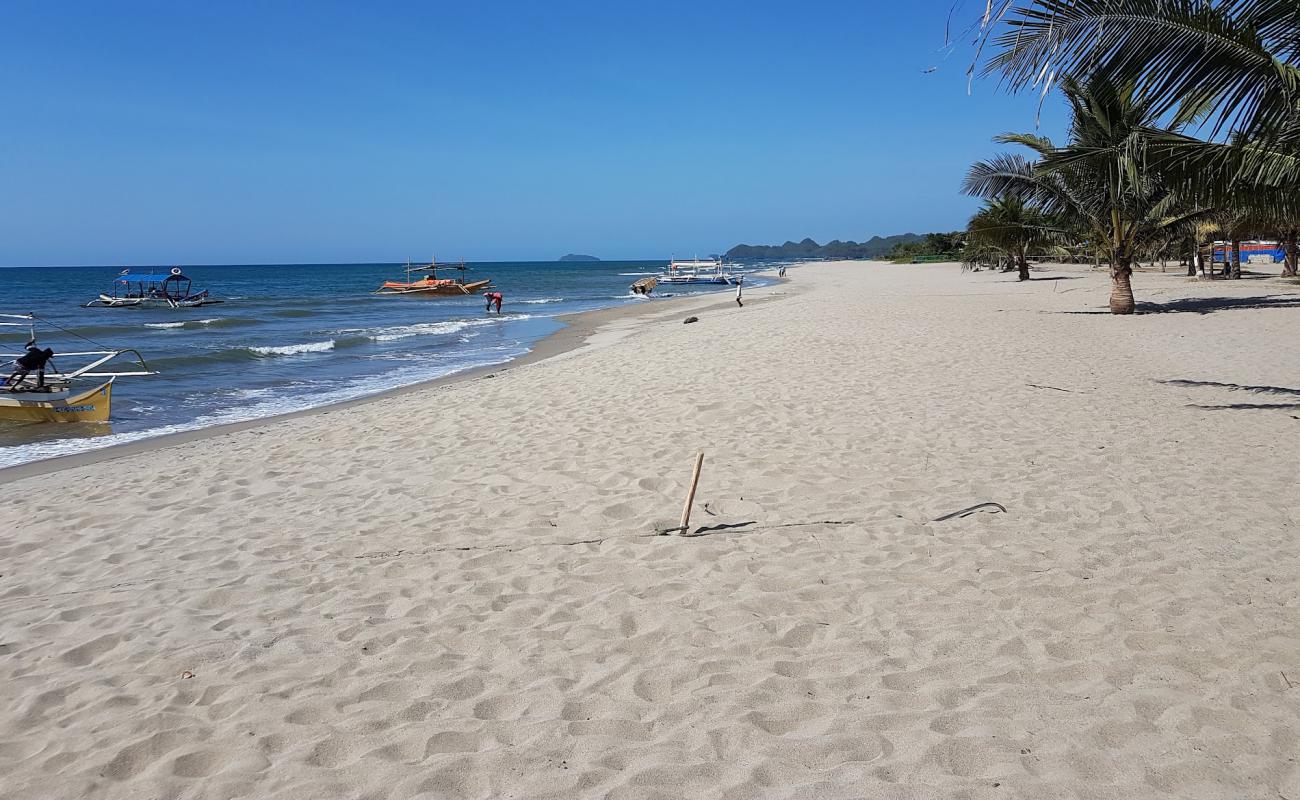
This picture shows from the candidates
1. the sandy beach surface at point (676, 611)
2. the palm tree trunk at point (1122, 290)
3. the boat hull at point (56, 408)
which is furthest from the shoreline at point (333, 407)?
the palm tree trunk at point (1122, 290)

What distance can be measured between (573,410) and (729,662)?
593 cm

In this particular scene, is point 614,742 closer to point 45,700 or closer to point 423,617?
point 423,617

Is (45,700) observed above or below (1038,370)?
below

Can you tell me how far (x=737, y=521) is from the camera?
5.15 m

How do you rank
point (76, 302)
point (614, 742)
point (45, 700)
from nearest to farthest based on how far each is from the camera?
point (614, 742) → point (45, 700) → point (76, 302)

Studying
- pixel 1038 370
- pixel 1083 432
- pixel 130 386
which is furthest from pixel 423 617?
pixel 130 386

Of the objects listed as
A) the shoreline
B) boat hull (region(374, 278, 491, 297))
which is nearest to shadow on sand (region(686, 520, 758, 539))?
the shoreline

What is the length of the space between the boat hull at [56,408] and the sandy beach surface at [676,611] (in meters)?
3.20

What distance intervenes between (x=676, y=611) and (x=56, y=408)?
10881 millimetres

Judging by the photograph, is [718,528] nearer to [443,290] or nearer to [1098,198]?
[1098,198]

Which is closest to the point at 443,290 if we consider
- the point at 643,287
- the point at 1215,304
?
the point at 643,287

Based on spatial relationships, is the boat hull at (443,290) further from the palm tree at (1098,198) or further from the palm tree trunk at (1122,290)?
the palm tree trunk at (1122,290)

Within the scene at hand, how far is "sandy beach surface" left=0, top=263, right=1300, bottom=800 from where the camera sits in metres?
2.70

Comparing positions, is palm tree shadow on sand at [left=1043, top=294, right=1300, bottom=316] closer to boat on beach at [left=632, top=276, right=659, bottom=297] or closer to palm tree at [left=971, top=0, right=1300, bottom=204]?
palm tree at [left=971, top=0, right=1300, bottom=204]
